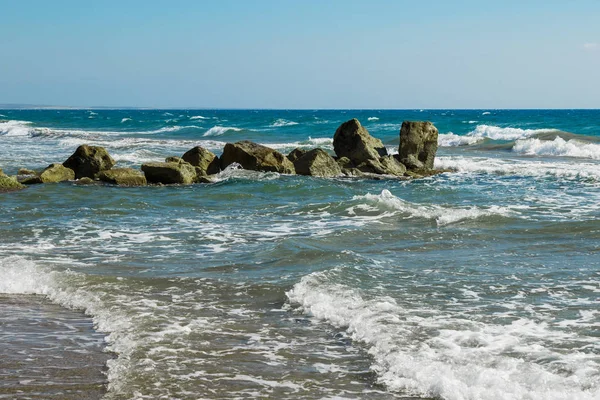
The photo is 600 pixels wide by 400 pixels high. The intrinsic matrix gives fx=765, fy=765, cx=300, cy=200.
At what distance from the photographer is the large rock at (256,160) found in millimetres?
23078

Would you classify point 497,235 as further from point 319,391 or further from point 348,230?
point 319,391

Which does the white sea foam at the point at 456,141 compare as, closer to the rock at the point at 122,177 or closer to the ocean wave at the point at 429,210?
the rock at the point at 122,177

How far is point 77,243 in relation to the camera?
39.6 ft

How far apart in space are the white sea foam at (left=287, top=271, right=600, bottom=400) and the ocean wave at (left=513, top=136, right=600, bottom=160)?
29202 mm

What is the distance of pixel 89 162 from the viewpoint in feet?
72.2

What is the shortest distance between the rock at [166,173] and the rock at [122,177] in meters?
0.26

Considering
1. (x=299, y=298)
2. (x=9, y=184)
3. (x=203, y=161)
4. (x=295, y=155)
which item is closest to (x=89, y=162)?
(x=9, y=184)

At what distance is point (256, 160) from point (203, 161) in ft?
6.16

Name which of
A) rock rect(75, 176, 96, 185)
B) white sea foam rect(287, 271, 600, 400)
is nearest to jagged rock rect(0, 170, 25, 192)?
rock rect(75, 176, 96, 185)

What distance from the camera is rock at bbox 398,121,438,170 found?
24.7m

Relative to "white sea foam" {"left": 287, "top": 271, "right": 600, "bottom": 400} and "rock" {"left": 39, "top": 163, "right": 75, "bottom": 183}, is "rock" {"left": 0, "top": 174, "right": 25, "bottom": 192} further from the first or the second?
"white sea foam" {"left": 287, "top": 271, "right": 600, "bottom": 400}

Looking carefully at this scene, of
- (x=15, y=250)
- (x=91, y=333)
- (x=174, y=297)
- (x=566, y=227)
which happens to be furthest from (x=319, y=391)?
(x=566, y=227)

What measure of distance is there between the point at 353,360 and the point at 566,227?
7.98 metres

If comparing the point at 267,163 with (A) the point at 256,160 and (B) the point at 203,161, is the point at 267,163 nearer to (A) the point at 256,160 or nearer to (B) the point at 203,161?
(A) the point at 256,160
